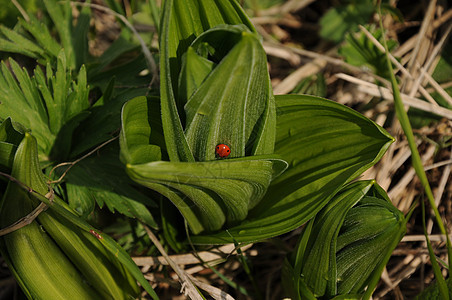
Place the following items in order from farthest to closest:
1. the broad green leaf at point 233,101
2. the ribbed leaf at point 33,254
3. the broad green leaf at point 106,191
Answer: the broad green leaf at point 106,191
the ribbed leaf at point 33,254
the broad green leaf at point 233,101

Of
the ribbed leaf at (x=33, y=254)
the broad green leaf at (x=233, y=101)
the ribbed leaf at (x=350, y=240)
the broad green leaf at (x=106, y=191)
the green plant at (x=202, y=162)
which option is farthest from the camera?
the broad green leaf at (x=106, y=191)

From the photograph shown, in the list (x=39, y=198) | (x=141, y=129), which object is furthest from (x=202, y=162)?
(x=39, y=198)

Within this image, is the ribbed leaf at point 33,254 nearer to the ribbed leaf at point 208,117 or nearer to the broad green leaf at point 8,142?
the broad green leaf at point 8,142

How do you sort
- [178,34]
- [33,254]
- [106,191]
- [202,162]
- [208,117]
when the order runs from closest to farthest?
1. [202,162]
2. [208,117]
3. [178,34]
4. [33,254]
5. [106,191]

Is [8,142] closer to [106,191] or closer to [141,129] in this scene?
[106,191]

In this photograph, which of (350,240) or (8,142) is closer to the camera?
(350,240)

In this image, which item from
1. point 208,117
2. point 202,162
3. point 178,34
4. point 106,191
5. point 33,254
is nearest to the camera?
point 202,162

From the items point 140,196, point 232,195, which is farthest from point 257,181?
point 140,196

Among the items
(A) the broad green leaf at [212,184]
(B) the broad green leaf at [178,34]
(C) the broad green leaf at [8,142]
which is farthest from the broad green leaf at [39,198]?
(B) the broad green leaf at [178,34]
